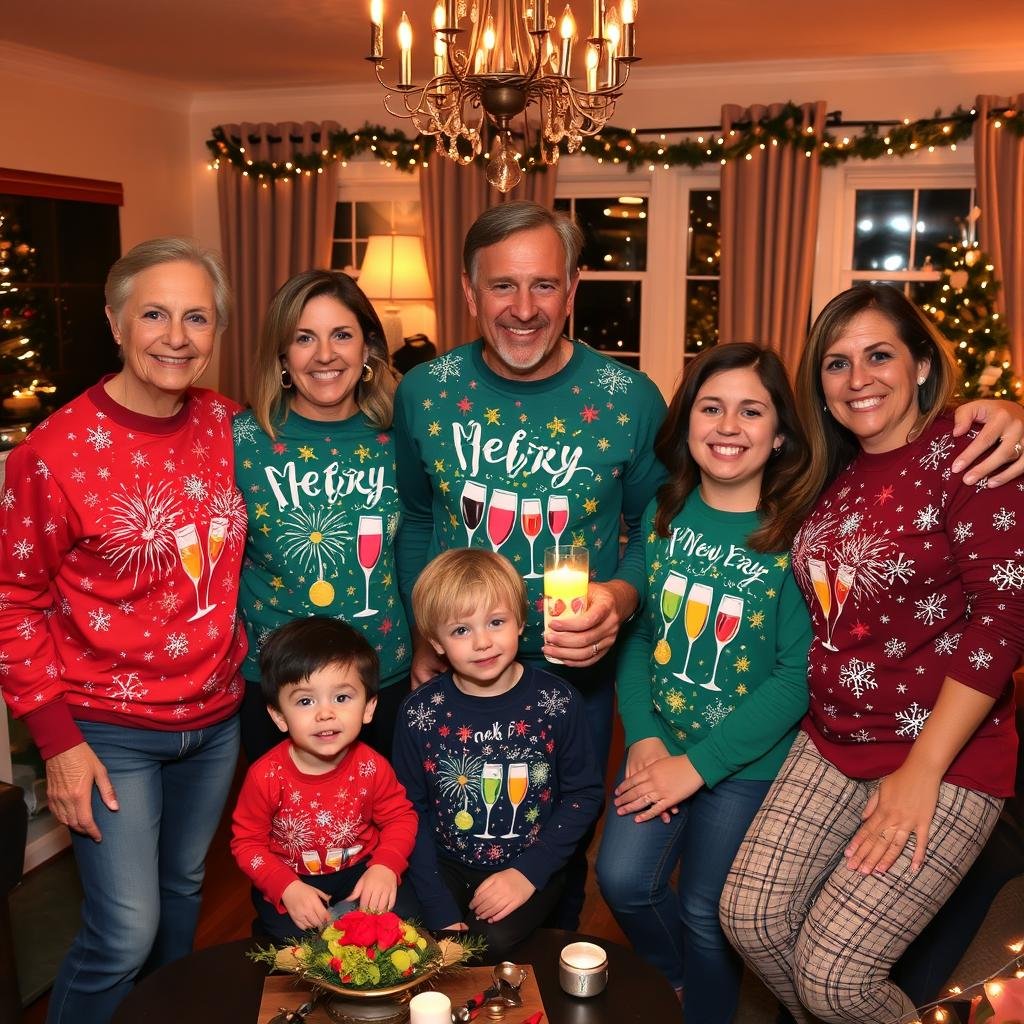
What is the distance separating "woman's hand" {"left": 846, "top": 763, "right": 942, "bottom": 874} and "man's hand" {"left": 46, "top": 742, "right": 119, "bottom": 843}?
4.59ft

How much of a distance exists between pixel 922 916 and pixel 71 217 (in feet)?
19.9

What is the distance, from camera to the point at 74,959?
205 centimetres

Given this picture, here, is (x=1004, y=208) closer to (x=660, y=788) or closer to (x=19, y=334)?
(x=660, y=788)

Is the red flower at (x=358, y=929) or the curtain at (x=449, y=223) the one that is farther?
the curtain at (x=449, y=223)

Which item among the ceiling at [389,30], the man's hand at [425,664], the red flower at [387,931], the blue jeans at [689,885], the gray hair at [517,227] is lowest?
the blue jeans at [689,885]

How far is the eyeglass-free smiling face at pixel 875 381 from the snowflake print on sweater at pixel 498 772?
31.4 inches

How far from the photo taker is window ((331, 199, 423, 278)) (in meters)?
6.99

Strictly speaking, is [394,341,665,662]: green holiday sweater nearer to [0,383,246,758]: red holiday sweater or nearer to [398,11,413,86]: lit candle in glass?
[0,383,246,758]: red holiday sweater

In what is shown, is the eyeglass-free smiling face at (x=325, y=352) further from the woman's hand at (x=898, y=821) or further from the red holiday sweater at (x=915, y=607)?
the woman's hand at (x=898, y=821)

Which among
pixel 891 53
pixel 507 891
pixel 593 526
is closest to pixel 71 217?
pixel 891 53

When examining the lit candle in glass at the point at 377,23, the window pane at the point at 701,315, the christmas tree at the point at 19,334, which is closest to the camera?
the lit candle in glass at the point at 377,23

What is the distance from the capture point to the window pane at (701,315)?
21.3ft

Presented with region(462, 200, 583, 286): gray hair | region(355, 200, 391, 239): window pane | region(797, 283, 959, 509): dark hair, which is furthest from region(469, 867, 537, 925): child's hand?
region(355, 200, 391, 239): window pane

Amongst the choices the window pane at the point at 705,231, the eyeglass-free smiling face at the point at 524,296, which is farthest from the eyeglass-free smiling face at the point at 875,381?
the window pane at the point at 705,231
